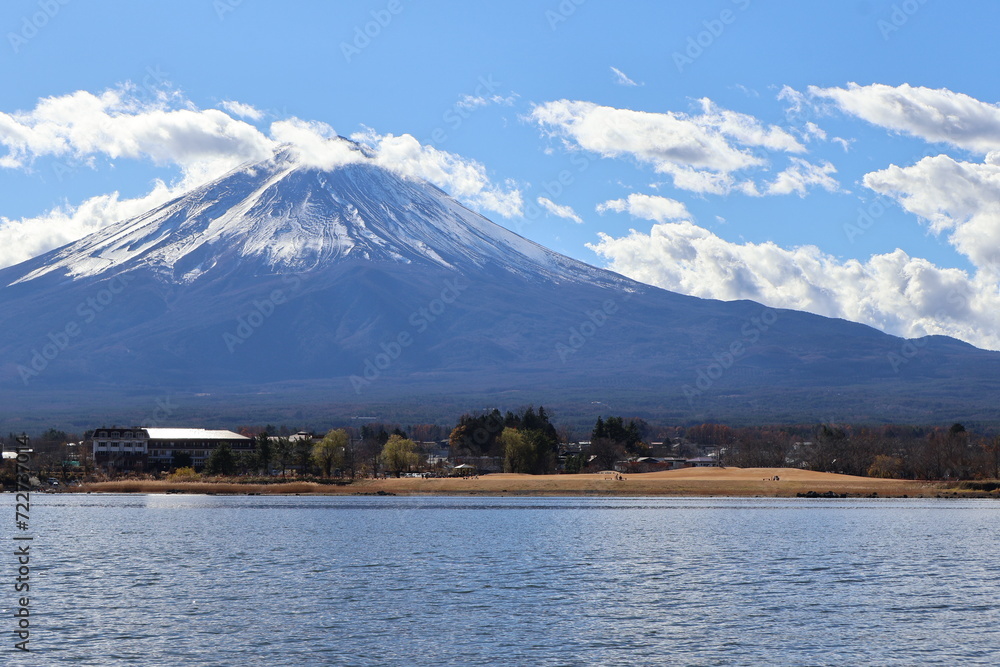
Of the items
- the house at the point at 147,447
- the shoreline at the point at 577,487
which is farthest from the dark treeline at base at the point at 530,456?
the shoreline at the point at 577,487

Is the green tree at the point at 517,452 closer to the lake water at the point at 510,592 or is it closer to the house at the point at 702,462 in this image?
the house at the point at 702,462

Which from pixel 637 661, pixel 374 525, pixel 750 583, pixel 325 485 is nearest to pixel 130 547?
pixel 374 525

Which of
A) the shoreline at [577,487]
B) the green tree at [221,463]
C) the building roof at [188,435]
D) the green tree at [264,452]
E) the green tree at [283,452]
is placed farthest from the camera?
the building roof at [188,435]

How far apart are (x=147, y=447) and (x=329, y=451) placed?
120 ft

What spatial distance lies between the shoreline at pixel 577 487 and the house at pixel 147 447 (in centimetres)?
2291

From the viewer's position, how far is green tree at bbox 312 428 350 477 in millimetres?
126562

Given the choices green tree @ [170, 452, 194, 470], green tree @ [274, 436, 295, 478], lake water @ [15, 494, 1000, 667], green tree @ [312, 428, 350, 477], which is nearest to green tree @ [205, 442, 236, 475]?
green tree @ [274, 436, 295, 478]

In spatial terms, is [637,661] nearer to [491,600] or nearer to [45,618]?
[491,600]

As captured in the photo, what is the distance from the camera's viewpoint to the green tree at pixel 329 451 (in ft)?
415

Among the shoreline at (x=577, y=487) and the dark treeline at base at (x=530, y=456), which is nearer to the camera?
the shoreline at (x=577, y=487)

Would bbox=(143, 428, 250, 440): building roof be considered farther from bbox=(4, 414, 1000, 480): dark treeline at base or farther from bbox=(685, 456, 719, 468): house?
bbox=(685, 456, 719, 468): house

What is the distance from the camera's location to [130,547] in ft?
184

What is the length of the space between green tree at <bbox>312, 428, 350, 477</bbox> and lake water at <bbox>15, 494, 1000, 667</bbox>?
165 feet

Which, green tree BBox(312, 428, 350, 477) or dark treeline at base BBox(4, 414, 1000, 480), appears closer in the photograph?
green tree BBox(312, 428, 350, 477)
